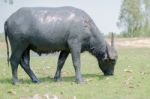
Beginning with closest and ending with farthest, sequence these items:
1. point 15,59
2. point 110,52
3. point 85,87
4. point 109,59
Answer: point 85,87, point 15,59, point 110,52, point 109,59

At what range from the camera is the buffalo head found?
14.5 metres

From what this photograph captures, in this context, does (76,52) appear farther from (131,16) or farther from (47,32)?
(131,16)

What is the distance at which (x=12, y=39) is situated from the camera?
13336 millimetres

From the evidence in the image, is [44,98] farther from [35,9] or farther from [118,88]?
[35,9]

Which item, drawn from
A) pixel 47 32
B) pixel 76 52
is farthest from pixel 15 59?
pixel 76 52

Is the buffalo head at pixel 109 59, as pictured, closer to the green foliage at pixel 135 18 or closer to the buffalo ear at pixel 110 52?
the buffalo ear at pixel 110 52

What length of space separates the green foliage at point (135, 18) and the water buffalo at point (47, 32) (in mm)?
50384

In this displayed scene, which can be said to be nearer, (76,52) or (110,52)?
(76,52)

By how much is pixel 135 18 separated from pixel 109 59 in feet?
168

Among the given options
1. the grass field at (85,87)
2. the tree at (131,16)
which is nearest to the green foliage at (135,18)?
the tree at (131,16)

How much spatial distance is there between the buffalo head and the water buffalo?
0.69 m

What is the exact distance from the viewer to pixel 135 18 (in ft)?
213

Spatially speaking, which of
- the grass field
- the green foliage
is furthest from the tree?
the grass field

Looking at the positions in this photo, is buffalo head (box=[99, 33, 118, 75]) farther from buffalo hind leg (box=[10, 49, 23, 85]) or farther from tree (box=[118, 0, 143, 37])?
tree (box=[118, 0, 143, 37])
